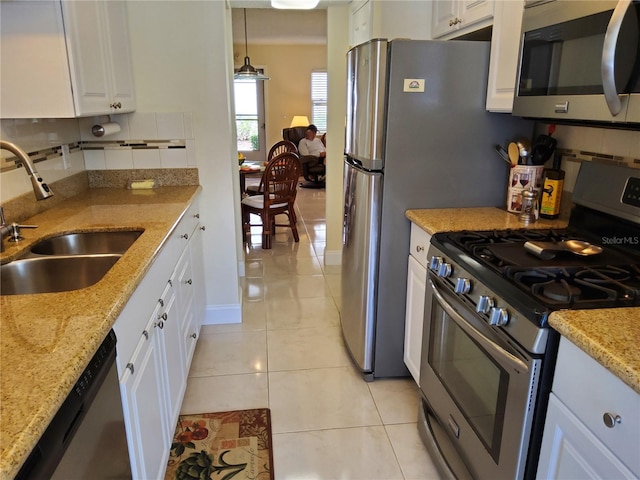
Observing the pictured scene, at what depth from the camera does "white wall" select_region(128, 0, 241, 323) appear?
8.89 feet

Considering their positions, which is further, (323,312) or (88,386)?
(323,312)

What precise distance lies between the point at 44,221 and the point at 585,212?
2241mm

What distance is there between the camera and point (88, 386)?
1058 millimetres

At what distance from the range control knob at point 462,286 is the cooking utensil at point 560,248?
0.25 metres

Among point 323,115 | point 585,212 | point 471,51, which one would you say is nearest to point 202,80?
point 471,51

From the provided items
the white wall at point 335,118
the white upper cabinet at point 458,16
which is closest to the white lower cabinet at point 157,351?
the white upper cabinet at point 458,16

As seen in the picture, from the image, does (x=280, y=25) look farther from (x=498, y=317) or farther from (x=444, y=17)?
(x=498, y=317)

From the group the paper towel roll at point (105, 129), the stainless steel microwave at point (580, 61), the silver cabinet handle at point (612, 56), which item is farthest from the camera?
the paper towel roll at point (105, 129)

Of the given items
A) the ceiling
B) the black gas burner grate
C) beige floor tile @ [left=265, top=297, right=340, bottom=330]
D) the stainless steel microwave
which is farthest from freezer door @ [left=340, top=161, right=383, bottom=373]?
the ceiling

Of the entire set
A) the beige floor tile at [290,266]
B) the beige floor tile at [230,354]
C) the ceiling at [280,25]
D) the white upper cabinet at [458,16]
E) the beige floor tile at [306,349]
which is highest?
the ceiling at [280,25]

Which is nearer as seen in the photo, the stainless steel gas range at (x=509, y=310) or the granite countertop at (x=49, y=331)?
the granite countertop at (x=49, y=331)

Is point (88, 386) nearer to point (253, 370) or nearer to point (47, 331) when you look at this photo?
point (47, 331)

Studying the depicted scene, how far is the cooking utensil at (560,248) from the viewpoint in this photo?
1566 mm

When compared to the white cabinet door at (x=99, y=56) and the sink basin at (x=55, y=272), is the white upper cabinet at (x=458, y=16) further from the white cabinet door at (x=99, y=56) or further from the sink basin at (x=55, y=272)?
the sink basin at (x=55, y=272)
